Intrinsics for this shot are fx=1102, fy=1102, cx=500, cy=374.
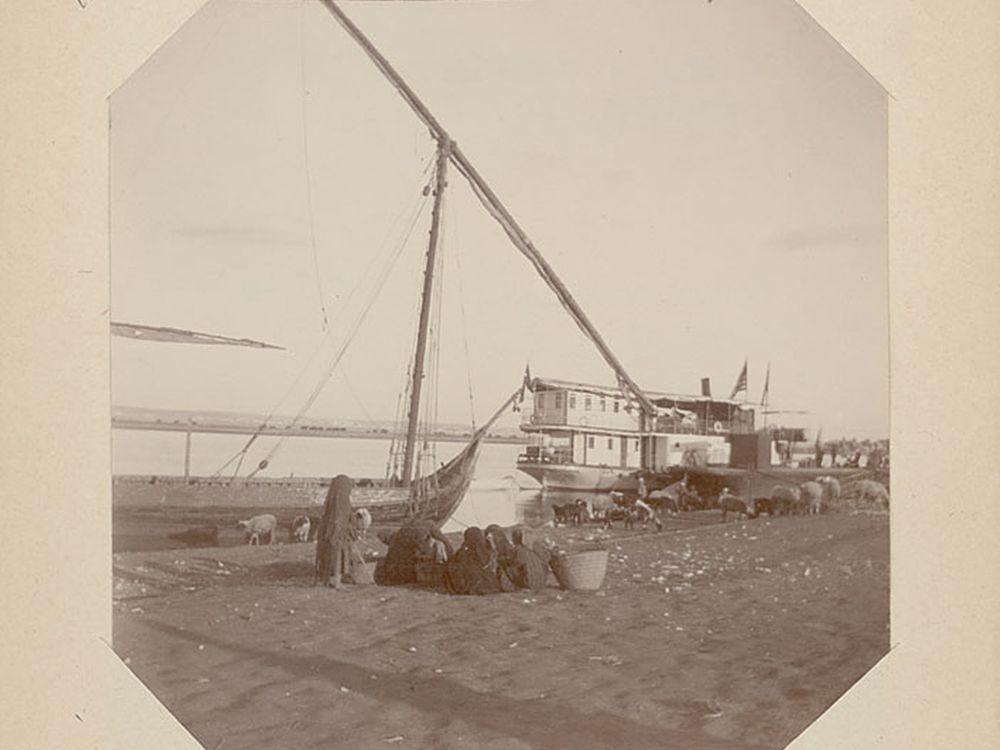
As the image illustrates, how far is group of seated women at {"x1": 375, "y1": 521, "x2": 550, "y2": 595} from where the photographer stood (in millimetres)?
2238

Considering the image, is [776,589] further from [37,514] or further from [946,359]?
[37,514]

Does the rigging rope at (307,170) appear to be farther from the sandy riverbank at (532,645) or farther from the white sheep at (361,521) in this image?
the sandy riverbank at (532,645)

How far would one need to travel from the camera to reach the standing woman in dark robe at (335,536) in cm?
220

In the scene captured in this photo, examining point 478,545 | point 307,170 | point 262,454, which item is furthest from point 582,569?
point 307,170

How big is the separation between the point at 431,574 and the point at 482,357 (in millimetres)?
454

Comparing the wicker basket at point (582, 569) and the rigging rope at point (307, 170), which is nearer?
the rigging rope at point (307, 170)

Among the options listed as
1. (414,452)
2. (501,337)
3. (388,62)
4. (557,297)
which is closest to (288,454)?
(414,452)

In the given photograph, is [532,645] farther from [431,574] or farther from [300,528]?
[300,528]

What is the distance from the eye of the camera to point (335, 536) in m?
2.20

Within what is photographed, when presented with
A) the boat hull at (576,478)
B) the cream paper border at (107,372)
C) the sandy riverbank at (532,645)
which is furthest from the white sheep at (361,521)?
the cream paper border at (107,372)

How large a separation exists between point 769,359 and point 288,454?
0.98 meters

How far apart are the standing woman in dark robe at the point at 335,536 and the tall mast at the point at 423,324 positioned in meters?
0.13

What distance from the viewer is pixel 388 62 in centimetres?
215

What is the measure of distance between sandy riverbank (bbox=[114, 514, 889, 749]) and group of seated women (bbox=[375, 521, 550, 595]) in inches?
1.2
